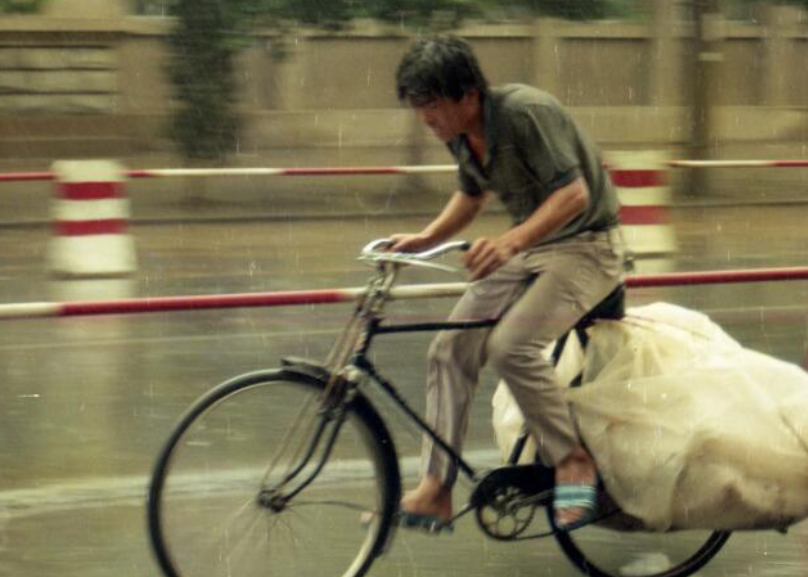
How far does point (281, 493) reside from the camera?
15.0ft

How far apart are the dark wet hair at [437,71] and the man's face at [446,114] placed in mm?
16

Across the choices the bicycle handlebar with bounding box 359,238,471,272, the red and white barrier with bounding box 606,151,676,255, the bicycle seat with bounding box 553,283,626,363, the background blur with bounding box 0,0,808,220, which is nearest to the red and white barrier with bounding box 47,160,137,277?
the red and white barrier with bounding box 606,151,676,255

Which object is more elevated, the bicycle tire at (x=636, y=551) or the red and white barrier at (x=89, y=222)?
Answer: the bicycle tire at (x=636, y=551)

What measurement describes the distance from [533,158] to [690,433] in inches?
36.0

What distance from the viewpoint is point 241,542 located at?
15.3 feet

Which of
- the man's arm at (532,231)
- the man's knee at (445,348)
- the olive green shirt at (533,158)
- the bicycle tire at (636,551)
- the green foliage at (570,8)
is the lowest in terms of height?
the green foliage at (570,8)

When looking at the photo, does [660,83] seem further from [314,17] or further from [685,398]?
[685,398]

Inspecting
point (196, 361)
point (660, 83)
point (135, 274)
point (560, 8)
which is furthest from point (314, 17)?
point (660, 83)

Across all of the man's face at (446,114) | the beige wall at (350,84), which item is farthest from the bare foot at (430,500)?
the beige wall at (350,84)

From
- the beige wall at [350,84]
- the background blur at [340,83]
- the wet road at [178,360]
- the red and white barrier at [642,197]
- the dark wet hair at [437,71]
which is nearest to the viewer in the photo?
the dark wet hair at [437,71]

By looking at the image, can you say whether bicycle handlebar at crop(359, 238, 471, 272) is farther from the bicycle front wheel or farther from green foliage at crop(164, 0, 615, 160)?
green foliage at crop(164, 0, 615, 160)

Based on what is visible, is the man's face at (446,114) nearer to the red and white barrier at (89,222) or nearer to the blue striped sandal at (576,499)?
the blue striped sandal at (576,499)

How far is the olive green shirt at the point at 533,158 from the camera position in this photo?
14.7 ft

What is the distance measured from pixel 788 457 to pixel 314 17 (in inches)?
570
